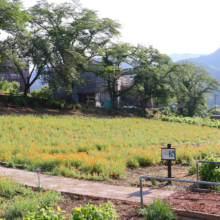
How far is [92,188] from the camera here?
7.02 m

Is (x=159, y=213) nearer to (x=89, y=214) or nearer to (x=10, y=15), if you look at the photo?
(x=89, y=214)

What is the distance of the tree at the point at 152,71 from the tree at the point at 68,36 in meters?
5.62

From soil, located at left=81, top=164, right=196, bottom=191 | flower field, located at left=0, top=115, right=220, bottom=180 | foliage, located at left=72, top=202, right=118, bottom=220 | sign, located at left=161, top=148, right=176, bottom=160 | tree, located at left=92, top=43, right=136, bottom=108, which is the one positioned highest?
tree, located at left=92, top=43, right=136, bottom=108

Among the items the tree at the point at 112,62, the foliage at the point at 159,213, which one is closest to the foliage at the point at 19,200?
the foliage at the point at 159,213

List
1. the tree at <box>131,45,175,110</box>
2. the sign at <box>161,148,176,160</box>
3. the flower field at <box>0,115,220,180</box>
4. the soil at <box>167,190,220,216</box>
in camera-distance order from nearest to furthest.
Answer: the soil at <box>167,190,220,216</box> < the sign at <box>161,148,176,160</box> < the flower field at <box>0,115,220,180</box> < the tree at <box>131,45,175,110</box>

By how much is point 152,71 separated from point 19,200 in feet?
111

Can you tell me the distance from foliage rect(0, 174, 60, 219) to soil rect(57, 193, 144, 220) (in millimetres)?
240

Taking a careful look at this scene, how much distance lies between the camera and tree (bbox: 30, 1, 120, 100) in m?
28.4

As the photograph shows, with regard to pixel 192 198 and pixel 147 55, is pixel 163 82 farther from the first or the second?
pixel 192 198

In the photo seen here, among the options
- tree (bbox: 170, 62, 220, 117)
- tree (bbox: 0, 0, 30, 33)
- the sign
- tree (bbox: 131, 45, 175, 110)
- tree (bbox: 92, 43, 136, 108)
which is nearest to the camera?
the sign

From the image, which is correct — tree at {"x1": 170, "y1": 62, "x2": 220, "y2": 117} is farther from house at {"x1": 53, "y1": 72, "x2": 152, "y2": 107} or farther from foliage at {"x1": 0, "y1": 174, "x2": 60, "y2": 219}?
foliage at {"x1": 0, "y1": 174, "x2": 60, "y2": 219}

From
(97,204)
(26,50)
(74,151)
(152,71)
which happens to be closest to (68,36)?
(26,50)

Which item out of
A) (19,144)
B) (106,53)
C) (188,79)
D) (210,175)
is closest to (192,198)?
(210,175)

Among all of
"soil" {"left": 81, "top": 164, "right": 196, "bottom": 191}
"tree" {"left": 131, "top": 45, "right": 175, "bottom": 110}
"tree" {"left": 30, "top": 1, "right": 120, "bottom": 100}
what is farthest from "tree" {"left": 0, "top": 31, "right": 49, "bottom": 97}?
"soil" {"left": 81, "top": 164, "right": 196, "bottom": 191}
